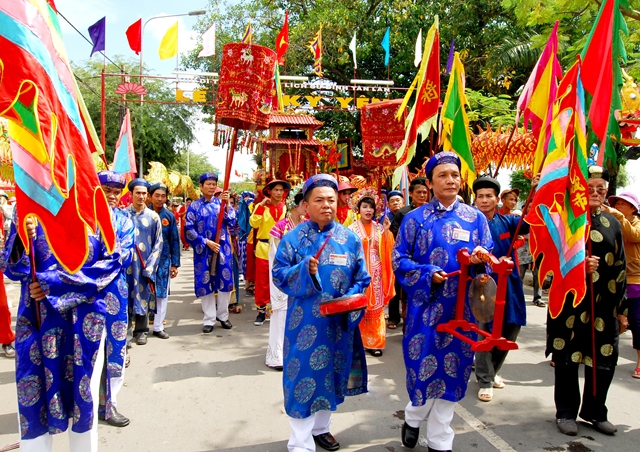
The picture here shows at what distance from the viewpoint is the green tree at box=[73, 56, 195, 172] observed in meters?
25.1

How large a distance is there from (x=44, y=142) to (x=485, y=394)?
380cm

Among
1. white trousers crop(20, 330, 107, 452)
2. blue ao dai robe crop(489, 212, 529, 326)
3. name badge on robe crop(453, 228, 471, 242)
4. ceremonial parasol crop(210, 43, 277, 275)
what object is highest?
ceremonial parasol crop(210, 43, 277, 275)

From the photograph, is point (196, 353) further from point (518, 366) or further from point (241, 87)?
point (518, 366)

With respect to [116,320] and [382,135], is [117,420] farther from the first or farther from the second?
[382,135]

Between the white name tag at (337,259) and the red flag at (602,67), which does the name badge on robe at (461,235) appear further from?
the red flag at (602,67)

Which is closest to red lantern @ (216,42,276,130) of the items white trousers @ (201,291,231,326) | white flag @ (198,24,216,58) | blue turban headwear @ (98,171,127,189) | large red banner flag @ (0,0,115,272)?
blue turban headwear @ (98,171,127,189)

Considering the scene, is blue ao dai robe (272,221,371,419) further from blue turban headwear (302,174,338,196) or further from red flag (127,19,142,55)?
red flag (127,19,142,55)

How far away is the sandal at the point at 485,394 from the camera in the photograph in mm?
4172

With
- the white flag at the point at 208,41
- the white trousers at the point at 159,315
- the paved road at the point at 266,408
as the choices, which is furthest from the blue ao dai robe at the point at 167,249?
the white flag at the point at 208,41

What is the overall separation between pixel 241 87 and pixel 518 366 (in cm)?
421

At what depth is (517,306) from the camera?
4.21 meters

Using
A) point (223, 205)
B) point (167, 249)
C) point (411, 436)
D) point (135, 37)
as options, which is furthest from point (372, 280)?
point (135, 37)

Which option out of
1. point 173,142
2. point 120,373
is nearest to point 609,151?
point 120,373

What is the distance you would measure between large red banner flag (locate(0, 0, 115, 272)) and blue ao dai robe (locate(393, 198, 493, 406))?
1.81 m
